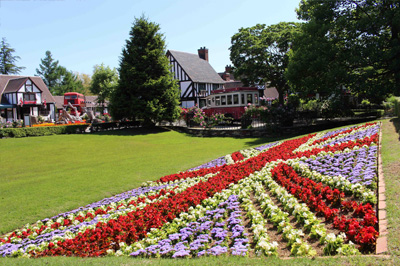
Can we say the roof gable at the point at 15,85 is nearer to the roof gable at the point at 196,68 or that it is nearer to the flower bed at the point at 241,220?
the roof gable at the point at 196,68

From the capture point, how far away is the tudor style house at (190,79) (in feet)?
134

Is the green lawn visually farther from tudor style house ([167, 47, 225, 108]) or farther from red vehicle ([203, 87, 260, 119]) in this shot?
tudor style house ([167, 47, 225, 108])

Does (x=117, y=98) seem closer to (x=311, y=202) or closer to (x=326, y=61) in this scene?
(x=326, y=61)

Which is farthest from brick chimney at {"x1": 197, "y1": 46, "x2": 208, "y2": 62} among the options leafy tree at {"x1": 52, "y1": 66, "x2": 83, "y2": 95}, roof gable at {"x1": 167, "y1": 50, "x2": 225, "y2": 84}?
leafy tree at {"x1": 52, "y1": 66, "x2": 83, "y2": 95}

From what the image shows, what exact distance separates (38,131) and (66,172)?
53.0 feet

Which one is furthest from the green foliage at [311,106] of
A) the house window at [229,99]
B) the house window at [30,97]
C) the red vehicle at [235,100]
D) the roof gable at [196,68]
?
the house window at [30,97]

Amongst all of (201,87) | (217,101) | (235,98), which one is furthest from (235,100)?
(201,87)

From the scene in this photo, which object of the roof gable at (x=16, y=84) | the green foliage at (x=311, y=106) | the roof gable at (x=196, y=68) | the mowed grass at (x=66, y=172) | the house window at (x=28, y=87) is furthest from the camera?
the house window at (x=28, y=87)

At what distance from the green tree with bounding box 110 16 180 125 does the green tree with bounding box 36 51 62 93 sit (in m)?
58.0

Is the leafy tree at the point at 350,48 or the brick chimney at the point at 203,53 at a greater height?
the brick chimney at the point at 203,53

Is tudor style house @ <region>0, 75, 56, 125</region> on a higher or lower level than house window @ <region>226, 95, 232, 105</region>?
higher

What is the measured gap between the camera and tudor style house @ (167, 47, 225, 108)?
40969 mm

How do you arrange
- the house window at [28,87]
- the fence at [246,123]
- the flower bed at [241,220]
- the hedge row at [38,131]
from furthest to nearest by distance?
the house window at [28,87]
the hedge row at [38,131]
the fence at [246,123]
the flower bed at [241,220]

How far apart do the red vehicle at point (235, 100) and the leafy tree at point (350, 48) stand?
7676mm
